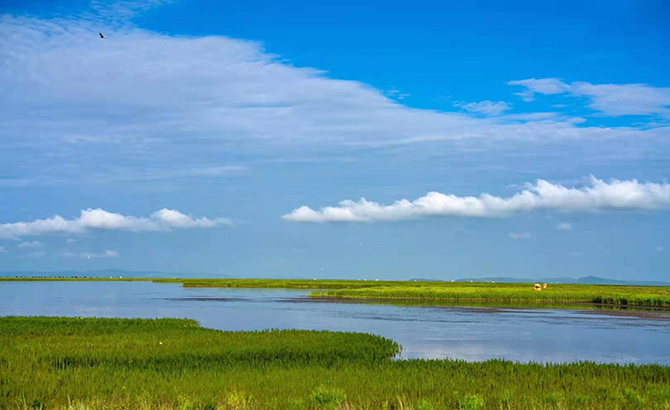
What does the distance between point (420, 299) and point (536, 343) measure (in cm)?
5588

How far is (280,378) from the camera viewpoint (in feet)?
77.2

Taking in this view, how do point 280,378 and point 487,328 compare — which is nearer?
point 280,378

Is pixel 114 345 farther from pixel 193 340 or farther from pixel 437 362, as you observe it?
pixel 437 362

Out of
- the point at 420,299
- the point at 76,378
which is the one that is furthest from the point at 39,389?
the point at 420,299

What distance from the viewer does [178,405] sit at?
19219mm

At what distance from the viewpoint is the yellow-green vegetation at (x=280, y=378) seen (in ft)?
64.0

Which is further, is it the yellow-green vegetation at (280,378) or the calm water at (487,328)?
the calm water at (487,328)

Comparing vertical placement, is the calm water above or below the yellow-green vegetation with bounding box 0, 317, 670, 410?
below

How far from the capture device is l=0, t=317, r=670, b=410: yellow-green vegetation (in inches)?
768

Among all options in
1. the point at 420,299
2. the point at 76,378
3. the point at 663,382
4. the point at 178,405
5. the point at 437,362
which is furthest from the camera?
the point at 420,299

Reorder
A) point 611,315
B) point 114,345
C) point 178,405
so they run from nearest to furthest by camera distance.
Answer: point 178,405
point 114,345
point 611,315

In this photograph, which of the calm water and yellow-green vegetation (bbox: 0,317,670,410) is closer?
yellow-green vegetation (bbox: 0,317,670,410)

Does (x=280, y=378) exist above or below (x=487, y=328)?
above

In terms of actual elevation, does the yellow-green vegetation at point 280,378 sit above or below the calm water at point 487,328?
above
